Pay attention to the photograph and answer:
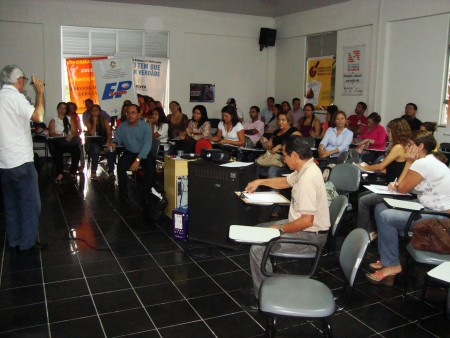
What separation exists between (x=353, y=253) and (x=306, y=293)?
12.7 inches

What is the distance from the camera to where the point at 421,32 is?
7992 millimetres

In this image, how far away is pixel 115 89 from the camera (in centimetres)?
1037

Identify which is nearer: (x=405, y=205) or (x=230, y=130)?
(x=405, y=205)

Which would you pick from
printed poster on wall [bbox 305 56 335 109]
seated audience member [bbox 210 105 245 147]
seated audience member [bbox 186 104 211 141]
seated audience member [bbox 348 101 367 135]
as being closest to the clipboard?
seated audience member [bbox 210 105 245 147]

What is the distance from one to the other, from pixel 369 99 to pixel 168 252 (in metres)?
6.22

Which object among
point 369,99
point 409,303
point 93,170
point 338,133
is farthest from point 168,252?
point 369,99

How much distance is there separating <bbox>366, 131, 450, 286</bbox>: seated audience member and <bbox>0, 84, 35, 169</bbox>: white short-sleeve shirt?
10.0ft

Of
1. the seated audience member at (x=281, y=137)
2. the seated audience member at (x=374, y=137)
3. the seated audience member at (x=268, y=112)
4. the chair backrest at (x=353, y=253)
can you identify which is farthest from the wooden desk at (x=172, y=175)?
the seated audience member at (x=268, y=112)

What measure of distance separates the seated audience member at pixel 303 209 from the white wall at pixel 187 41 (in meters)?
8.29

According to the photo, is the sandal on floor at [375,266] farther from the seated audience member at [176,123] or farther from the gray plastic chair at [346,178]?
the seated audience member at [176,123]

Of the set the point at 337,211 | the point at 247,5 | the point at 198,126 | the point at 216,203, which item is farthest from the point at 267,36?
the point at 337,211

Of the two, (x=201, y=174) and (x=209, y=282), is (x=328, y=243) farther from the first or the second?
(x=201, y=174)

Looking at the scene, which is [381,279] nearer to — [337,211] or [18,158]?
[337,211]

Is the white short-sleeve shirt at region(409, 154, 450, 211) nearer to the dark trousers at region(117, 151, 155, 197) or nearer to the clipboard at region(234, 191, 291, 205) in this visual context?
the clipboard at region(234, 191, 291, 205)
